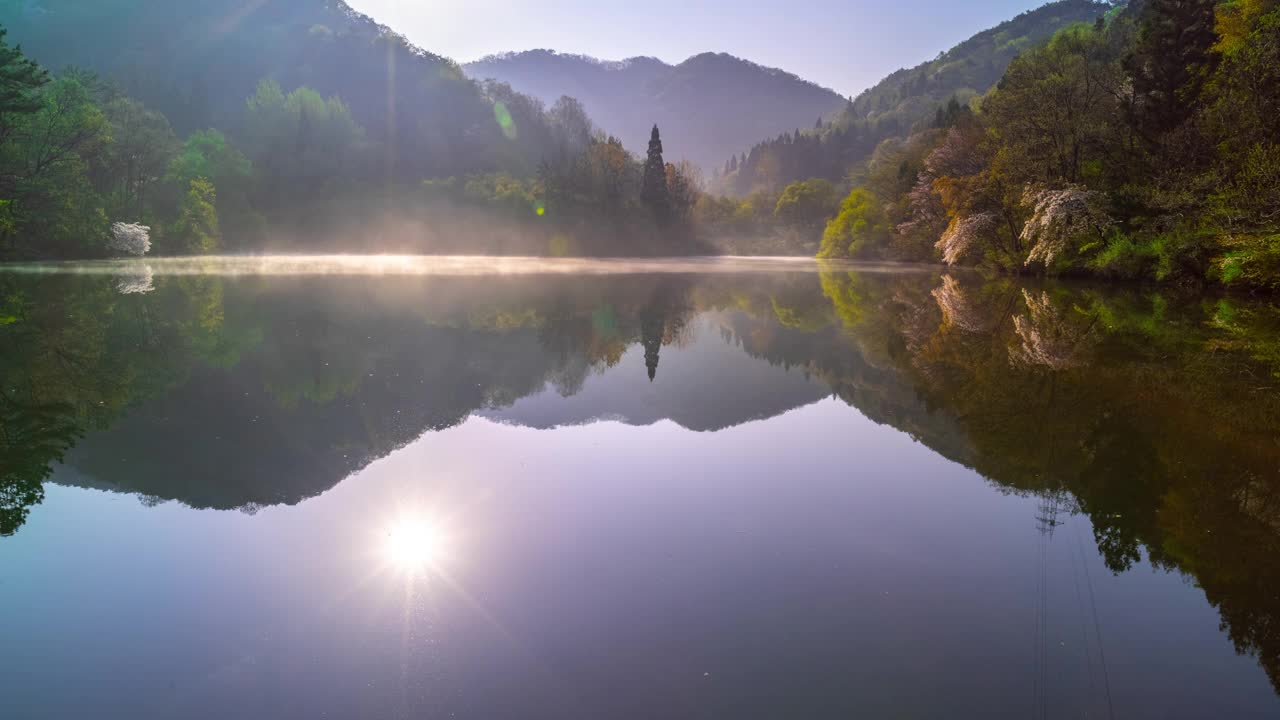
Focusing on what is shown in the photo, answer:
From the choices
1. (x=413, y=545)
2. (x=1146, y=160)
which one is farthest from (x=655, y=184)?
(x=413, y=545)

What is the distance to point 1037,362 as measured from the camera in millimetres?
12688

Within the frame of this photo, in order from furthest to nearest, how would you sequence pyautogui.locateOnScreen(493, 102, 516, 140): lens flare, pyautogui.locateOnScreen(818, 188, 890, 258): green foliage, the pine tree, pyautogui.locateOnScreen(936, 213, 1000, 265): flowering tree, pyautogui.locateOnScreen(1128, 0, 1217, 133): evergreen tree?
pyautogui.locateOnScreen(493, 102, 516, 140): lens flare → the pine tree → pyautogui.locateOnScreen(818, 188, 890, 258): green foliage → pyautogui.locateOnScreen(936, 213, 1000, 265): flowering tree → pyautogui.locateOnScreen(1128, 0, 1217, 133): evergreen tree

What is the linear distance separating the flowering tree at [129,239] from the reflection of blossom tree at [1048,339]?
59.4 m

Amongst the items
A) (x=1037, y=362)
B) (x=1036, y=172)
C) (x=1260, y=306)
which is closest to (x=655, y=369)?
(x=1037, y=362)

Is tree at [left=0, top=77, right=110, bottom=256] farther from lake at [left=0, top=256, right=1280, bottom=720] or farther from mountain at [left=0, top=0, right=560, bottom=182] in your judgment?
mountain at [left=0, top=0, right=560, bottom=182]

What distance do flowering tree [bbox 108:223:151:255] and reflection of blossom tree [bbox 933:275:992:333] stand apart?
186 ft

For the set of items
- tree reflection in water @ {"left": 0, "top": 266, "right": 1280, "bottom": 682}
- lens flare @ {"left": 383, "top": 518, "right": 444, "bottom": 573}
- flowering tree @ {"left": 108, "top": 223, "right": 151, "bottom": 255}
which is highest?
flowering tree @ {"left": 108, "top": 223, "right": 151, "bottom": 255}

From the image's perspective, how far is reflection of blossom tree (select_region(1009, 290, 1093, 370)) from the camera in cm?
1291

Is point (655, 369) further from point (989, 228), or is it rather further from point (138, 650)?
point (989, 228)

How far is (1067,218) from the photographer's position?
32.0 metres

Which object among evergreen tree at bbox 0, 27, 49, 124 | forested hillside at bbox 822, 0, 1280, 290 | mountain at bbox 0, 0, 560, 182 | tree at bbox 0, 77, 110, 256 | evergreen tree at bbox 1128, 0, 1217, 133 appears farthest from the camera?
mountain at bbox 0, 0, 560, 182

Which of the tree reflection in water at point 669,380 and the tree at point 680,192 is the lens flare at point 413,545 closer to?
the tree reflection in water at point 669,380

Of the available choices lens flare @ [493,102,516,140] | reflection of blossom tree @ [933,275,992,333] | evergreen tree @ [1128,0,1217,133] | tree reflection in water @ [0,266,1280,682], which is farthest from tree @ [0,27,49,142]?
lens flare @ [493,102,516,140]

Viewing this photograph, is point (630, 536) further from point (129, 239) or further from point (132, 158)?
point (132, 158)
